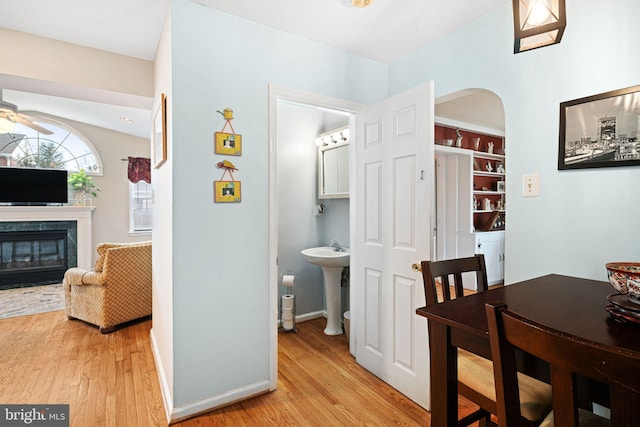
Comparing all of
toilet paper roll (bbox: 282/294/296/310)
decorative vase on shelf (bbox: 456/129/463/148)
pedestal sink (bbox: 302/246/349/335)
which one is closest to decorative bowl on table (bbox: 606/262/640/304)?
pedestal sink (bbox: 302/246/349/335)

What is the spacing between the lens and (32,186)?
4.97 meters

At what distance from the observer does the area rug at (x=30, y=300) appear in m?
3.91

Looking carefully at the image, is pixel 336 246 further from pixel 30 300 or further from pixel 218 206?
pixel 30 300

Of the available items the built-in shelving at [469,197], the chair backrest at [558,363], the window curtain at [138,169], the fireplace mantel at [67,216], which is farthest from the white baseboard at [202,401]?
the window curtain at [138,169]

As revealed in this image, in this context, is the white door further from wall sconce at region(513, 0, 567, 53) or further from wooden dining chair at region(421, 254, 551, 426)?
wall sconce at region(513, 0, 567, 53)

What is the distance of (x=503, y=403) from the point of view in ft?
2.65

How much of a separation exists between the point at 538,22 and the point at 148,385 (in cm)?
292

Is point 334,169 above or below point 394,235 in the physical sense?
above

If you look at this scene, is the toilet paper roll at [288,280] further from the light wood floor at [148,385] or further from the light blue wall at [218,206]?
the light blue wall at [218,206]

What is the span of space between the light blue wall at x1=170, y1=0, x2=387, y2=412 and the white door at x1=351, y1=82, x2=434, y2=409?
0.72 m

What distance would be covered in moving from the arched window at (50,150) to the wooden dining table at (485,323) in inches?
249

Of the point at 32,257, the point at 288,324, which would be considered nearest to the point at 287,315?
the point at 288,324

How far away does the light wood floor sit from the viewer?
1.87 meters

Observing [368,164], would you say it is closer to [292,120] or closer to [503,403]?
[292,120]
